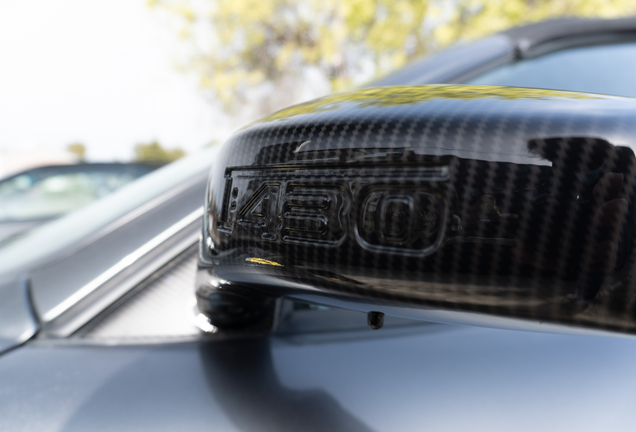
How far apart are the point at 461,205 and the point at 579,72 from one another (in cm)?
104

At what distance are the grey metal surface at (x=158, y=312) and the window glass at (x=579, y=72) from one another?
826 mm

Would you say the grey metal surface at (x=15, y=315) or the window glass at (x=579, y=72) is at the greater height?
the window glass at (x=579, y=72)

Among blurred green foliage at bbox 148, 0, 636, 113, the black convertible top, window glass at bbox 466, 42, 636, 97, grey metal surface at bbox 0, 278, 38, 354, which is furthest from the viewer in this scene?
blurred green foliage at bbox 148, 0, 636, 113

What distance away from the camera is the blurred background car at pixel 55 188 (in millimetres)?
3549

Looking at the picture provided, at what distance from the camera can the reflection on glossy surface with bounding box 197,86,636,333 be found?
33 centimetres

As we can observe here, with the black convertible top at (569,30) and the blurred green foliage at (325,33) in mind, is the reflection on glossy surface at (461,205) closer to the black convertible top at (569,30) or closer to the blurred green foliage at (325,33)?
the black convertible top at (569,30)

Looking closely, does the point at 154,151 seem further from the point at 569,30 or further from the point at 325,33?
the point at 569,30

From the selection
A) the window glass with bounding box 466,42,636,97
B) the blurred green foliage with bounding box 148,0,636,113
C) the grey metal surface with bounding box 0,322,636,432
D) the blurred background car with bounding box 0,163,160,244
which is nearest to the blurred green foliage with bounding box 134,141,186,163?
the blurred green foliage with bounding box 148,0,636,113

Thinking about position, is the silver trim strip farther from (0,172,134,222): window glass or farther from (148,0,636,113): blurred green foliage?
(148,0,636,113): blurred green foliage

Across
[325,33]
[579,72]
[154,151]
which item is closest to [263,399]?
[579,72]

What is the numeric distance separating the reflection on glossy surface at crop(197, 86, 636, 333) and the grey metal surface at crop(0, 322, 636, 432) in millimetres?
237

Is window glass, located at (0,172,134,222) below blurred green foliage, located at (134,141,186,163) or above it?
above

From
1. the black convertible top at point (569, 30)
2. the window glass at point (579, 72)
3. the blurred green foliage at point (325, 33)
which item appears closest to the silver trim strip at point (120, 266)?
the window glass at point (579, 72)

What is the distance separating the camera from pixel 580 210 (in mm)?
329
